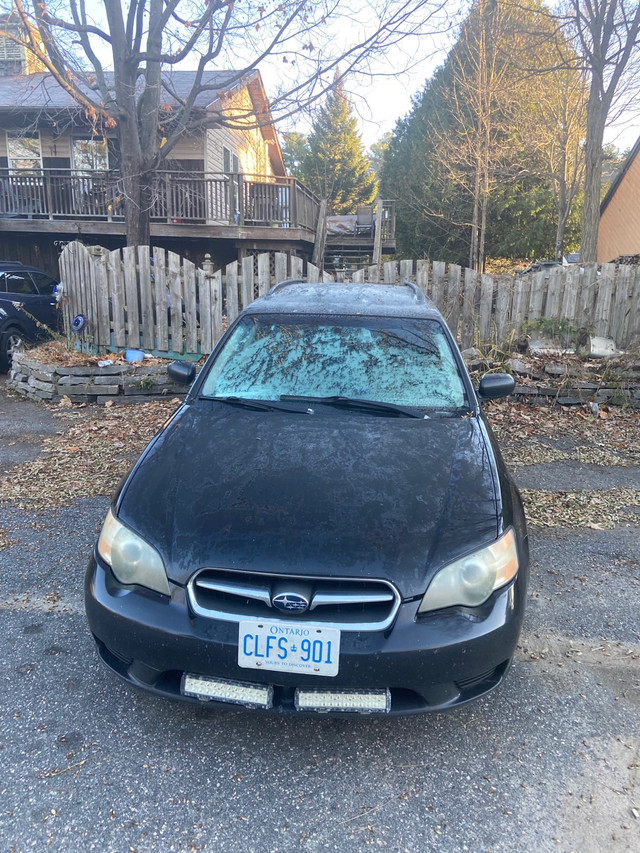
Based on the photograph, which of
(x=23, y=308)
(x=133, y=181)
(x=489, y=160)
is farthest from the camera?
(x=489, y=160)

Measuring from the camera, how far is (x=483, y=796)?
2037 millimetres

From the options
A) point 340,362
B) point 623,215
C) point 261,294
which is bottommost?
point 340,362

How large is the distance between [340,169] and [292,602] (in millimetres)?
46688

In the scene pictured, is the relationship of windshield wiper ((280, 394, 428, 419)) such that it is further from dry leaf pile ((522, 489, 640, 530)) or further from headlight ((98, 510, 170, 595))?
dry leaf pile ((522, 489, 640, 530))

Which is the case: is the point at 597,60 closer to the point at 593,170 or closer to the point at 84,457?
the point at 593,170

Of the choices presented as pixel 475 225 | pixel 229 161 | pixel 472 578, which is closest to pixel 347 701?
pixel 472 578

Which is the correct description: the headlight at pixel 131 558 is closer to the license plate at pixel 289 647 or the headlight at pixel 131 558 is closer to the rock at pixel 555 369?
the license plate at pixel 289 647

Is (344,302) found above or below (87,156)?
below

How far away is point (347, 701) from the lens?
1.99m

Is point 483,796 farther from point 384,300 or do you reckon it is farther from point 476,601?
point 384,300

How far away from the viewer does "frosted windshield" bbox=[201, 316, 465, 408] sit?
10.5 feet

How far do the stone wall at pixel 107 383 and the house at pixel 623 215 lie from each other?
61.9 feet

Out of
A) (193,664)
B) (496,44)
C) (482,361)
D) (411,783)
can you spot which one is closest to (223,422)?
(193,664)

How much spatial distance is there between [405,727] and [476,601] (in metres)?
0.67
